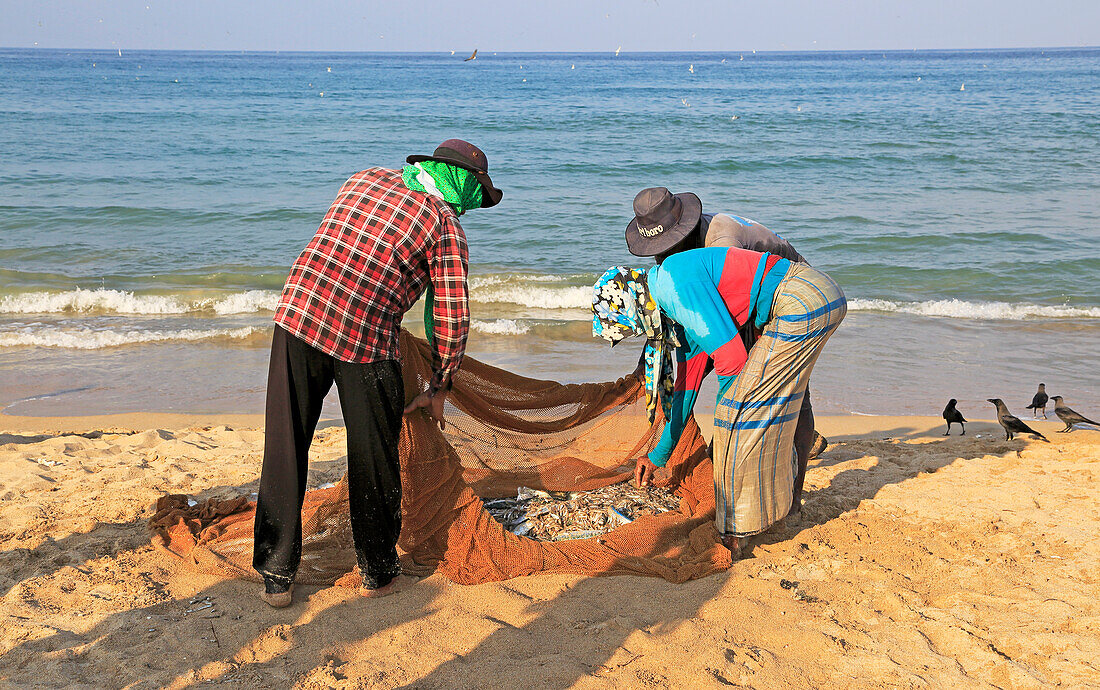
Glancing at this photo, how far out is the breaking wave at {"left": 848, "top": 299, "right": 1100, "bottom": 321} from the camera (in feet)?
34.1

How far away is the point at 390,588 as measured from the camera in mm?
3668

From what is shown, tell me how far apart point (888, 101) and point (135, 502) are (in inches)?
1663

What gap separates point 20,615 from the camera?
133 inches

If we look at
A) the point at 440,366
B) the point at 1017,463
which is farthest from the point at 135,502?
the point at 1017,463

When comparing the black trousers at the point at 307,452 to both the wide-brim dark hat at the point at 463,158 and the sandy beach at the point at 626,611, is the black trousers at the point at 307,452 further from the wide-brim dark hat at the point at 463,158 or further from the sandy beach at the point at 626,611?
the wide-brim dark hat at the point at 463,158

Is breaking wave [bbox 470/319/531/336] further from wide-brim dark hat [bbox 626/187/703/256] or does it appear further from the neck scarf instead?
the neck scarf

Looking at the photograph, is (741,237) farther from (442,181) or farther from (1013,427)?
(1013,427)

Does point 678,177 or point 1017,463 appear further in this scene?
point 678,177

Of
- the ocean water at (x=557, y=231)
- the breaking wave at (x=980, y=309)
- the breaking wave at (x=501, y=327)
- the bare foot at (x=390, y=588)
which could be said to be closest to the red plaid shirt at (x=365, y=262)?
the bare foot at (x=390, y=588)

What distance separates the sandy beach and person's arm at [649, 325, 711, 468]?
739 mm

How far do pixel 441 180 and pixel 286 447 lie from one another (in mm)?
1212

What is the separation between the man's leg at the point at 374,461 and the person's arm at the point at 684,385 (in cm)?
150

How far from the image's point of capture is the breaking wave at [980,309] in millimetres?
10391

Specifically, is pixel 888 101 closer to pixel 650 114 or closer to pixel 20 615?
pixel 650 114
